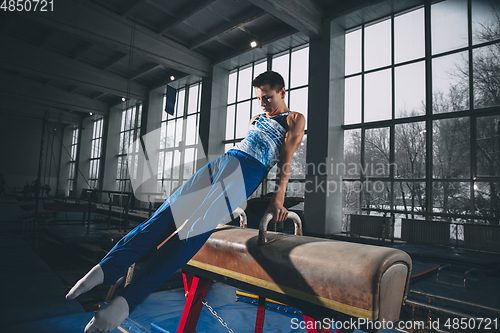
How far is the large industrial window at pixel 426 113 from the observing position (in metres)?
5.26

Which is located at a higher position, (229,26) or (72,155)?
(229,26)

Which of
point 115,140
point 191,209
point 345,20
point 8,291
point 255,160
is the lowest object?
point 8,291

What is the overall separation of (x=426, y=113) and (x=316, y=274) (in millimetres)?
5964

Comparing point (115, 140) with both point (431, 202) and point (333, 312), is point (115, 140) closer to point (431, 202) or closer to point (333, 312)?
point (431, 202)

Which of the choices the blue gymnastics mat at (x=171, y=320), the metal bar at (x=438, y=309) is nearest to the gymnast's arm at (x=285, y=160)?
the blue gymnastics mat at (x=171, y=320)

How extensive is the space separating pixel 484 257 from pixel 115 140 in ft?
50.7

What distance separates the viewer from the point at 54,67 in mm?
9781

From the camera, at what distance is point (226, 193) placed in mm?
1507

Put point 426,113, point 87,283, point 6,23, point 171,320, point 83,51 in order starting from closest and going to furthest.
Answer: point 87,283
point 171,320
point 426,113
point 6,23
point 83,51

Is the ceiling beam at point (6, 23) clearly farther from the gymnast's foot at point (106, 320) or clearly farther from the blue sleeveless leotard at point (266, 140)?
the gymnast's foot at point (106, 320)

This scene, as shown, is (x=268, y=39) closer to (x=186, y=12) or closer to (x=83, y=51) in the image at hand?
(x=186, y=12)

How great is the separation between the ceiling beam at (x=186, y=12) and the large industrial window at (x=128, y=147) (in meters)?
6.52

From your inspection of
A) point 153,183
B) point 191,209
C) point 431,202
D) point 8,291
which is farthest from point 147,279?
point 153,183

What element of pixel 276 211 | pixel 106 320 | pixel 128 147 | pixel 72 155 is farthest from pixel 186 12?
pixel 72 155
